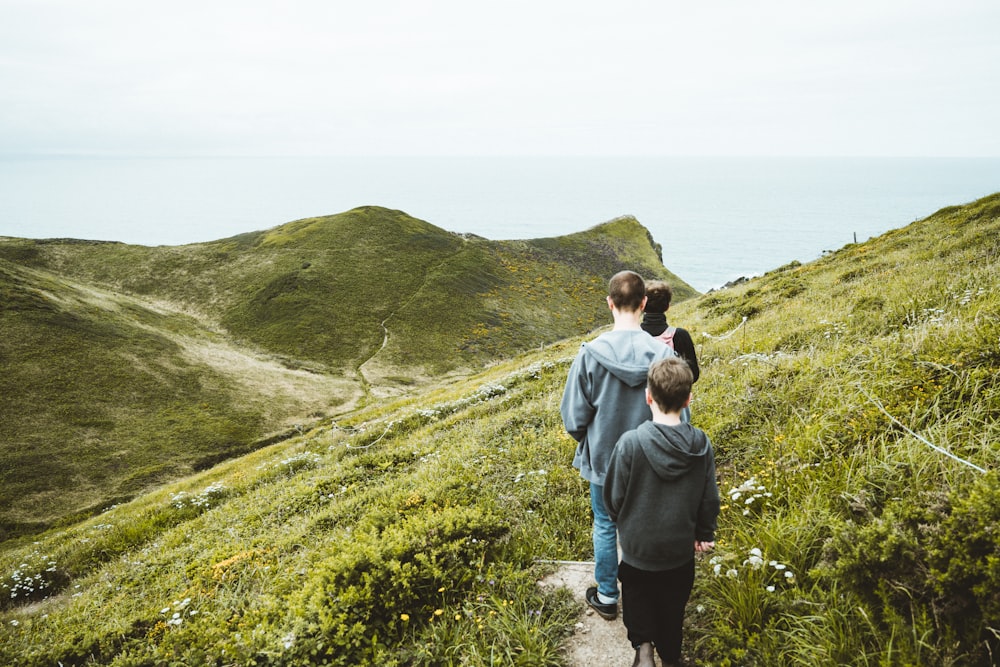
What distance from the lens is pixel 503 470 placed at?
9.47 metres

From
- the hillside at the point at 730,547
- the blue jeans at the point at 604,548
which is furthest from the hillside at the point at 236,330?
the blue jeans at the point at 604,548

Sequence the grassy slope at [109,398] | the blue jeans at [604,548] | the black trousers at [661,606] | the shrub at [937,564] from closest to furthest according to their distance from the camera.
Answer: the shrub at [937,564] → the black trousers at [661,606] → the blue jeans at [604,548] → the grassy slope at [109,398]

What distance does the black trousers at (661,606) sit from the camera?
4.28m

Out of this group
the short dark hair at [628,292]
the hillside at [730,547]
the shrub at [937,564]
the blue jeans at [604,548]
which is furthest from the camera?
the blue jeans at [604,548]

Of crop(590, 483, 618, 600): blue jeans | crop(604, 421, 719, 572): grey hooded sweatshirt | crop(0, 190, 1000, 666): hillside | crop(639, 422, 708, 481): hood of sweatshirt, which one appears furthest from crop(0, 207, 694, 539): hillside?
crop(639, 422, 708, 481): hood of sweatshirt

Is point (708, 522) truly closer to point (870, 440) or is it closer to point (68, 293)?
point (870, 440)

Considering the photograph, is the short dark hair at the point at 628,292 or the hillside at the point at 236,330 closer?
the short dark hair at the point at 628,292

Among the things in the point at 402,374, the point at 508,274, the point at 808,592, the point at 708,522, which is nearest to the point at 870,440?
the point at 808,592

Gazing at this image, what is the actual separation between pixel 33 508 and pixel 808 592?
46.3 metres

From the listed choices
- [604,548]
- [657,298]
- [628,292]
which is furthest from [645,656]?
[657,298]

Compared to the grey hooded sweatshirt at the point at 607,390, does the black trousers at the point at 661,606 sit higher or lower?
lower

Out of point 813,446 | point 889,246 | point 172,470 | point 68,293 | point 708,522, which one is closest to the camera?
point 708,522

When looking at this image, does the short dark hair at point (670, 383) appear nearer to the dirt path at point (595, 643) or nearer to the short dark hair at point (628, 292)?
the short dark hair at point (628, 292)

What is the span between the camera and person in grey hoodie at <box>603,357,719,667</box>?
4008mm
